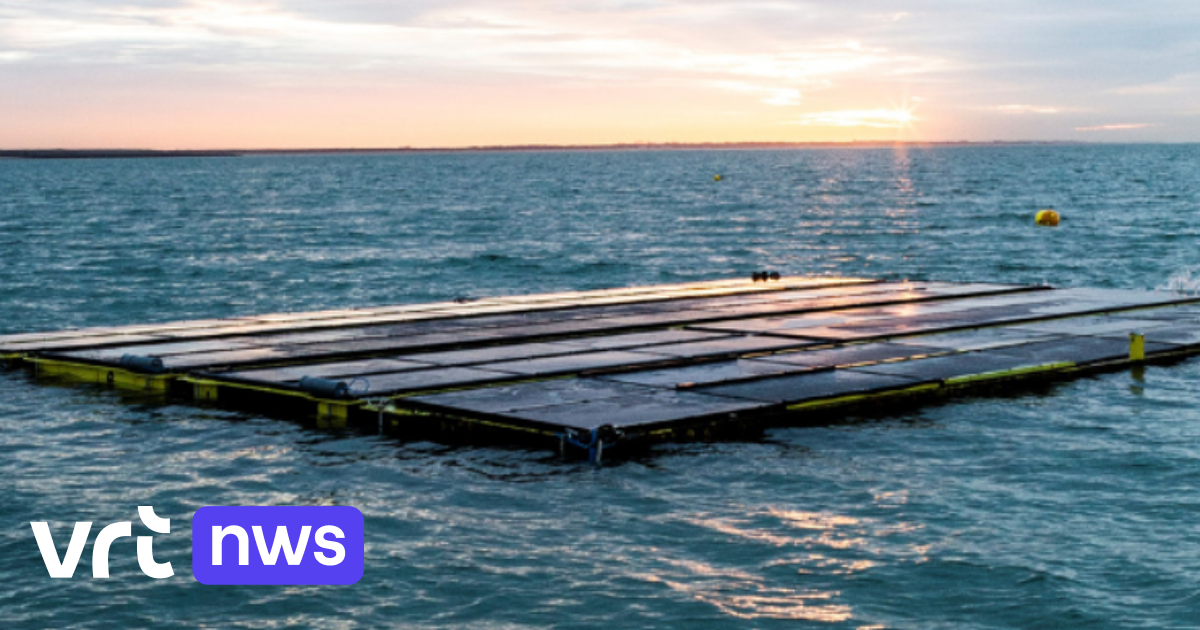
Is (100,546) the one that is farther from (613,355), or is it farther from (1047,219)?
(1047,219)

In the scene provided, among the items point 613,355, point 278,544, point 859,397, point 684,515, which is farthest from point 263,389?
point 859,397

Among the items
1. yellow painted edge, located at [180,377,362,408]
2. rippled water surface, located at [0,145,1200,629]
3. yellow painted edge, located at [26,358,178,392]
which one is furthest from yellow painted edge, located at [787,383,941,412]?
yellow painted edge, located at [26,358,178,392]

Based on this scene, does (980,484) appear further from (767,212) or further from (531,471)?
(767,212)

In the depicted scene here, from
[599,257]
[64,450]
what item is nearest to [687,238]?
[599,257]

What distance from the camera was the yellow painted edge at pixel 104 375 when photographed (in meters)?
26.6

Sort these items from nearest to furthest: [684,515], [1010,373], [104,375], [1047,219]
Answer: [684,515], [1010,373], [104,375], [1047,219]

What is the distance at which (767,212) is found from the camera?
120 meters

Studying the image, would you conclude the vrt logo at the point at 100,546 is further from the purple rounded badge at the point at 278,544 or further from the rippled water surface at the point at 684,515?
the purple rounded badge at the point at 278,544

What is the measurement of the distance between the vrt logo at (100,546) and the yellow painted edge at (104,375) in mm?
8078

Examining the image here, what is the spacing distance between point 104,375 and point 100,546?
11160 millimetres

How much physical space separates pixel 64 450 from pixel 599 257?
185 feet

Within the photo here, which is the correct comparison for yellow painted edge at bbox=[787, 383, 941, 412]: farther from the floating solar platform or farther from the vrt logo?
→ the vrt logo

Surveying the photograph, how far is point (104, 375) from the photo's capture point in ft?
90.9

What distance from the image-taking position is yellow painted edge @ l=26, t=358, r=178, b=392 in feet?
87.2
